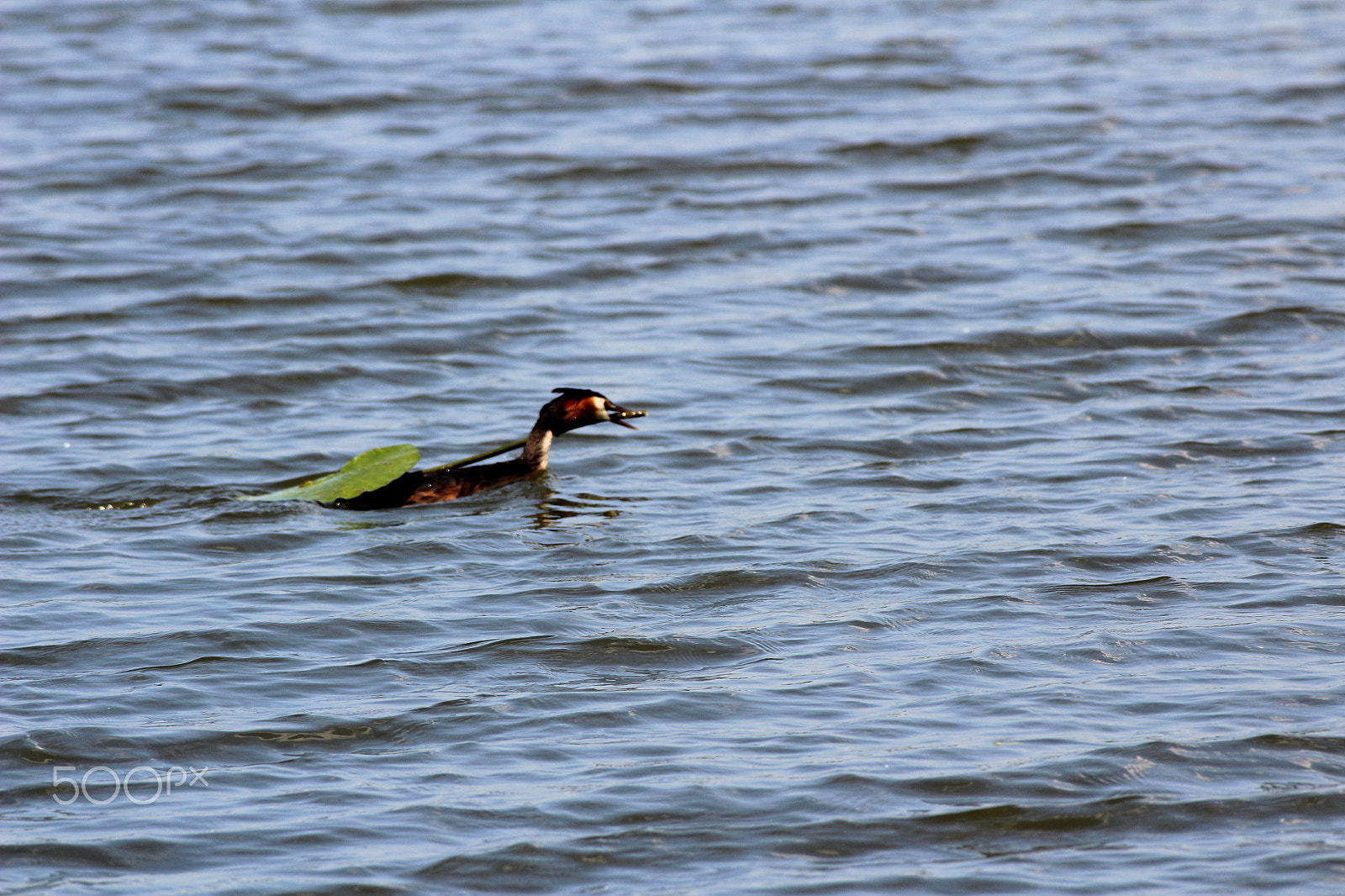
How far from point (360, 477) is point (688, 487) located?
61.0 inches

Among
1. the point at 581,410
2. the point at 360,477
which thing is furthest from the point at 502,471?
the point at 360,477

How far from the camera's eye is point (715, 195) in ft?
43.8

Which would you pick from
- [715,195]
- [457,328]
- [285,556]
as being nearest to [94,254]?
[457,328]

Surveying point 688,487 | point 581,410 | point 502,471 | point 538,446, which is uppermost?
point 581,410

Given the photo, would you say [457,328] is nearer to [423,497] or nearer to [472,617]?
[423,497]

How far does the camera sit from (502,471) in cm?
777

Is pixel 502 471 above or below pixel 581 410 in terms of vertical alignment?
below

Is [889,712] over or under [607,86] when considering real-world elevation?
under

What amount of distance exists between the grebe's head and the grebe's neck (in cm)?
5

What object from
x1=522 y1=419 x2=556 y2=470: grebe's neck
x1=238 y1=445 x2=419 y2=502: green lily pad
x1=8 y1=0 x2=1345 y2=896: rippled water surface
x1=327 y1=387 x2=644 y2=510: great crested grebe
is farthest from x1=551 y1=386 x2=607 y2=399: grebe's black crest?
x1=238 y1=445 x2=419 y2=502: green lily pad

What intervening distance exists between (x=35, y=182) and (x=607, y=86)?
5.98m

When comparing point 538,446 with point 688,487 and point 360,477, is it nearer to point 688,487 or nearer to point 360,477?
point 688,487

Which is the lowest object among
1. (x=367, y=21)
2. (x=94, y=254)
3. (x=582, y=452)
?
(x=582, y=452)

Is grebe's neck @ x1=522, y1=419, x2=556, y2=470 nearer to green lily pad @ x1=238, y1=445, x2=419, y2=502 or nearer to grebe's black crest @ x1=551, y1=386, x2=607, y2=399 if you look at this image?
grebe's black crest @ x1=551, y1=386, x2=607, y2=399
